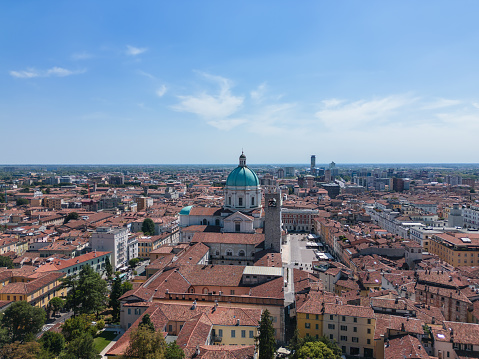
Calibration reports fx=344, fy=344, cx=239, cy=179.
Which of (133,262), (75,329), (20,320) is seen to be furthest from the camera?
(133,262)

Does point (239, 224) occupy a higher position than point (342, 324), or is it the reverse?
point (239, 224)

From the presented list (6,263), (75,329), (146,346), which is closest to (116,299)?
(75,329)

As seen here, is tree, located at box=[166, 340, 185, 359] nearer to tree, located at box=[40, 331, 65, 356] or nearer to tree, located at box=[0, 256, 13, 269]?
tree, located at box=[40, 331, 65, 356]

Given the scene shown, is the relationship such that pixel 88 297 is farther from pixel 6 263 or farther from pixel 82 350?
pixel 6 263

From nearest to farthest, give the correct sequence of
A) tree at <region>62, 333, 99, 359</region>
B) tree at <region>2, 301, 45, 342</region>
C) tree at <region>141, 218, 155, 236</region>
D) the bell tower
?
tree at <region>62, 333, 99, 359</region> < tree at <region>2, 301, 45, 342</region> < the bell tower < tree at <region>141, 218, 155, 236</region>

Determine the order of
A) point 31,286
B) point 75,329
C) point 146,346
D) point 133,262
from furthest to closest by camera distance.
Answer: point 133,262, point 31,286, point 75,329, point 146,346

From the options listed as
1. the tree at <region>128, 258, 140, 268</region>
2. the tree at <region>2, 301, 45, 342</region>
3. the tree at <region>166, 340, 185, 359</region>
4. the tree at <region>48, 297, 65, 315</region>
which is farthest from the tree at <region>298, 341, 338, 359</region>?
the tree at <region>128, 258, 140, 268</region>

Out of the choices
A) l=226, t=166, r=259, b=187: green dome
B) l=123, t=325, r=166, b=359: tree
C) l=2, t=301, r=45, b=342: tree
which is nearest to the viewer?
l=123, t=325, r=166, b=359: tree
